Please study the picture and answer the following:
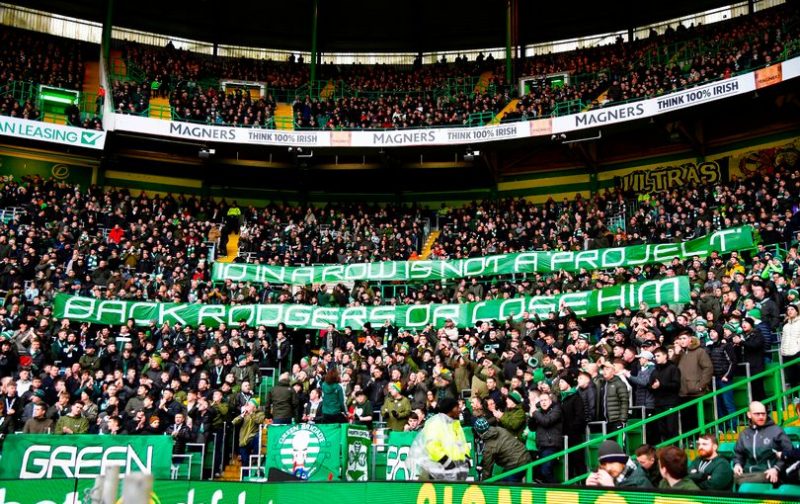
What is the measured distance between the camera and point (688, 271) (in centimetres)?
1778

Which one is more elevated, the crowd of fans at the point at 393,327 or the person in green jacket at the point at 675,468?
the crowd of fans at the point at 393,327

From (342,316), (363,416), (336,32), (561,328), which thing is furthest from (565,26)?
(363,416)

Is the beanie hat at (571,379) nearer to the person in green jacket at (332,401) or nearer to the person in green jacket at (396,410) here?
the person in green jacket at (396,410)

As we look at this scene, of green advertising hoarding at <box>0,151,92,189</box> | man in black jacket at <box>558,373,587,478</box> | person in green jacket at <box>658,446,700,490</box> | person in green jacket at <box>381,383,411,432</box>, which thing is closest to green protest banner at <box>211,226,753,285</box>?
person in green jacket at <box>381,383,411,432</box>

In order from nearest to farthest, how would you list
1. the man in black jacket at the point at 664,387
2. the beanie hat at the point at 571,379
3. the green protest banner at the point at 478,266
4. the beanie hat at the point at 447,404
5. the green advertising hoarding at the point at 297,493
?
1. the green advertising hoarding at the point at 297,493
2. the beanie hat at the point at 447,404
3. the man in black jacket at the point at 664,387
4. the beanie hat at the point at 571,379
5. the green protest banner at the point at 478,266

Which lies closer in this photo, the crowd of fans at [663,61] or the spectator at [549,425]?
the spectator at [549,425]

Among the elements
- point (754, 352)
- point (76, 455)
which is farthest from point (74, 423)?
point (754, 352)

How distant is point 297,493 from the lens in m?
9.23

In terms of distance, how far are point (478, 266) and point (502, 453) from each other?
40.5 feet

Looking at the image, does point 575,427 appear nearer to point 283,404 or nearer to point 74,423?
point 283,404

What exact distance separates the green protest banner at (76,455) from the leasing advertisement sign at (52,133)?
18.0m

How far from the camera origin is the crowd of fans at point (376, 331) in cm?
1237

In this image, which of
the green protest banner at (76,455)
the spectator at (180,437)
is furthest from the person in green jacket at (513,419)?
the spectator at (180,437)

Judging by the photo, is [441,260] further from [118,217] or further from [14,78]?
[14,78]
